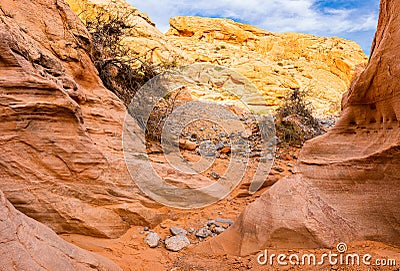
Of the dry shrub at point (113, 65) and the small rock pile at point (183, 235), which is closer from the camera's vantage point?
the small rock pile at point (183, 235)

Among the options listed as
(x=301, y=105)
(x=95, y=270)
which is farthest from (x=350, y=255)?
(x=301, y=105)

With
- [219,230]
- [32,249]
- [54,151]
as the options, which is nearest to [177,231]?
[219,230]

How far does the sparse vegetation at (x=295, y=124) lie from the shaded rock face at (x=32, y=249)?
7065 millimetres

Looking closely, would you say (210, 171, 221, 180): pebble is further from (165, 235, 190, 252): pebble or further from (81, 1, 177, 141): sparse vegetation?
(165, 235, 190, 252): pebble

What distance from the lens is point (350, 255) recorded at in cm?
227

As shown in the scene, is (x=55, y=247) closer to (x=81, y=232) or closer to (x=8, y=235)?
(x=8, y=235)

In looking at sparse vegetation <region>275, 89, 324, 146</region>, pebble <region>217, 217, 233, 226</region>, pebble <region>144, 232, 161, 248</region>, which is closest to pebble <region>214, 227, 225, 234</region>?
pebble <region>217, 217, 233, 226</region>

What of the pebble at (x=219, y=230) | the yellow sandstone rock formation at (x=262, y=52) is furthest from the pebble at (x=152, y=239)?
the yellow sandstone rock formation at (x=262, y=52)

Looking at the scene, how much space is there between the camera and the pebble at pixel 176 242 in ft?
10.4

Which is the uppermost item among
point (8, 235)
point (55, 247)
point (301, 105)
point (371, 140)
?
point (301, 105)

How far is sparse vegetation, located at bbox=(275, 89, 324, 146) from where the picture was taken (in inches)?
333

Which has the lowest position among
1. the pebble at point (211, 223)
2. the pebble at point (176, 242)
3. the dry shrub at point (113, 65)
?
the pebble at point (176, 242)

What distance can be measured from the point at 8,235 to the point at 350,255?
2.39 m

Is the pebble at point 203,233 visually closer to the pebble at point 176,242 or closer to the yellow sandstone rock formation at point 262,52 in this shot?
the pebble at point 176,242
